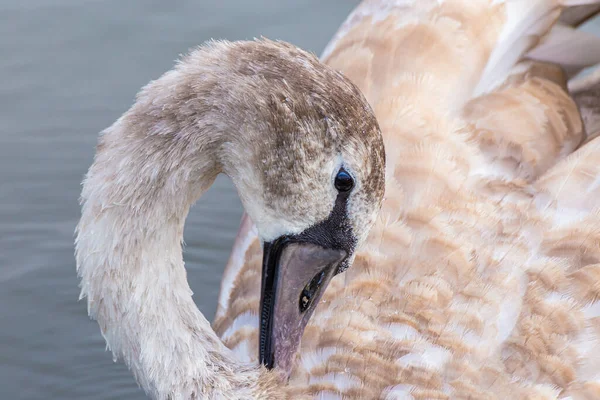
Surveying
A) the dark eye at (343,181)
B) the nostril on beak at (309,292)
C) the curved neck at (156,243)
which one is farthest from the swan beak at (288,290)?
the dark eye at (343,181)

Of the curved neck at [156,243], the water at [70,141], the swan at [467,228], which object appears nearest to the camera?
the curved neck at [156,243]

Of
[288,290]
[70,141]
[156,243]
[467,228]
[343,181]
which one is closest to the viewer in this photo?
[343,181]

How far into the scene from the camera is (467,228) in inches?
158

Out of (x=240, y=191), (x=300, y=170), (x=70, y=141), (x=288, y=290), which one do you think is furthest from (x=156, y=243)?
(x=70, y=141)

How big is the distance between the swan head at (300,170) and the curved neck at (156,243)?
15cm

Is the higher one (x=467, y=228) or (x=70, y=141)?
(x=467, y=228)

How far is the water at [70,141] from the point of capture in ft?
17.1

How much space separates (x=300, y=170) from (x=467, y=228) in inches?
42.0

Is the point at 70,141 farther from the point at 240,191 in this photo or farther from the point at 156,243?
the point at 240,191

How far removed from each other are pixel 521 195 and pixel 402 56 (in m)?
0.93

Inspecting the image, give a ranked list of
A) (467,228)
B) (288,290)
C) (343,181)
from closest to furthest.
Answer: (343,181)
(288,290)
(467,228)

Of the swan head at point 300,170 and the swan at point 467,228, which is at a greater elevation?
the swan head at point 300,170

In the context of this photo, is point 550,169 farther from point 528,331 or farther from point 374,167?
point 374,167

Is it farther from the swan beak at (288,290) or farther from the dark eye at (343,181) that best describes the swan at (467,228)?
the dark eye at (343,181)
